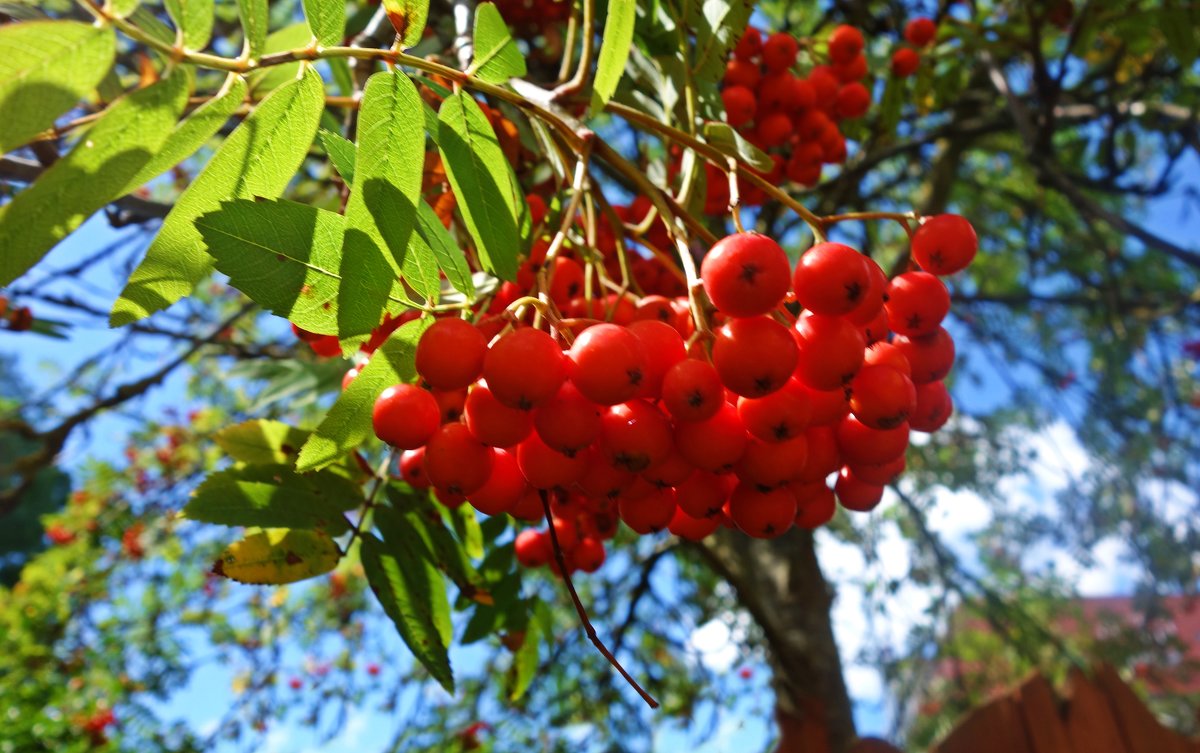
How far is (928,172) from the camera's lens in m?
4.52

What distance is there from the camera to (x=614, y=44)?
1.01 m

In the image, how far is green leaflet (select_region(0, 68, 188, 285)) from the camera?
0.77m

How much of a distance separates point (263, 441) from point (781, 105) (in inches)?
55.6

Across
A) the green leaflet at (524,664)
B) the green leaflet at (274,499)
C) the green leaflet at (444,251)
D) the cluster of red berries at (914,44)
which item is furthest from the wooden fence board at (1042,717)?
the green leaflet at (444,251)

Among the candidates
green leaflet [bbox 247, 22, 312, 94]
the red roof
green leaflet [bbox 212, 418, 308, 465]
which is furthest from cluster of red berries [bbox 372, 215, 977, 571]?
the red roof

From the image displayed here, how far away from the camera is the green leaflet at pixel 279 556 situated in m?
1.27

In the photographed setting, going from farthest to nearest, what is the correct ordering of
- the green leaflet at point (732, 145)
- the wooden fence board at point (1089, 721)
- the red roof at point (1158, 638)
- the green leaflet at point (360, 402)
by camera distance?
the red roof at point (1158, 638)
the wooden fence board at point (1089, 721)
the green leaflet at point (732, 145)
the green leaflet at point (360, 402)

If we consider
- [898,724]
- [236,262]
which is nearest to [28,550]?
[898,724]

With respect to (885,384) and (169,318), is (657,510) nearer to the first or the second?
(885,384)

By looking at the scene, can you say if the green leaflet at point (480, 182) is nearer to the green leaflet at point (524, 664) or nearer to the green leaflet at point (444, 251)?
the green leaflet at point (444, 251)

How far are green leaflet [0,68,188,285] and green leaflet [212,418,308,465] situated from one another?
681 mm

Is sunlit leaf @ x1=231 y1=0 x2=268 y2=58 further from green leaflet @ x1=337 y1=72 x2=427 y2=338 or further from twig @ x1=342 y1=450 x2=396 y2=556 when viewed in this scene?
twig @ x1=342 y1=450 x2=396 y2=556

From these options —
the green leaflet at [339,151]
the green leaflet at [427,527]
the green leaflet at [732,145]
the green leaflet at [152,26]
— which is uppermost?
the green leaflet at [732,145]

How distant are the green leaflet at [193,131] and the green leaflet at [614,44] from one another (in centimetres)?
43
